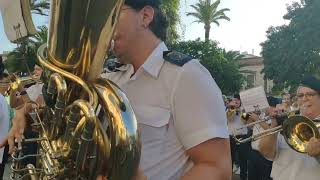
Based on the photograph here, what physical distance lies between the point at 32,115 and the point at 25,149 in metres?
0.19

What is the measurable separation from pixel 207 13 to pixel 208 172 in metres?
44.8

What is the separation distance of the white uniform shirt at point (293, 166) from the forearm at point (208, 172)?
250 centimetres

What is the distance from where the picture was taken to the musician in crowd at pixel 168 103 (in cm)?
172

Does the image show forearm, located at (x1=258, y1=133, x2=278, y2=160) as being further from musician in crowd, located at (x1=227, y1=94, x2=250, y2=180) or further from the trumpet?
musician in crowd, located at (x1=227, y1=94, x2=250, y2=180)

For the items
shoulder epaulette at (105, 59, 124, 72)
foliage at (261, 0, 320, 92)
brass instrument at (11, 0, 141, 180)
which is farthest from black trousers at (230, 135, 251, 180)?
foliage at (261, 0, 320, 92)

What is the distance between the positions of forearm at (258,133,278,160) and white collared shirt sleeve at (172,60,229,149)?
284 centimetres

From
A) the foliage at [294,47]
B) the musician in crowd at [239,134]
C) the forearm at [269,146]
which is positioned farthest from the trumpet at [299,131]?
the foliage at [294,47]

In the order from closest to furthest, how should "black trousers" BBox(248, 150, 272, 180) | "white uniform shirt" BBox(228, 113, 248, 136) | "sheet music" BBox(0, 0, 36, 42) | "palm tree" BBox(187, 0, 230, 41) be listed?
"sheet music" BBox(0, 0, 36, 42), "black trousers" BBox(248, 150, 272, 180), "white uniform shirt" BBox(228, 113, 248, 136), "palm tree" BBox(187, 0, 230, 41)

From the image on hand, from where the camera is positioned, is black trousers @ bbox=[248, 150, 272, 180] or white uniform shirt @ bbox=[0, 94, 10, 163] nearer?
white uniform shirt @ bbox=[0, 94, 10, 163]

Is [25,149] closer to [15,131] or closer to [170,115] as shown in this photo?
[15,131]

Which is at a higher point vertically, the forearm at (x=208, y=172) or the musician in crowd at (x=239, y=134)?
the forearm at (x=208, y=172)

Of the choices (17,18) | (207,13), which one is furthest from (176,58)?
(207,13)

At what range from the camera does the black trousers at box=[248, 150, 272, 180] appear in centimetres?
769

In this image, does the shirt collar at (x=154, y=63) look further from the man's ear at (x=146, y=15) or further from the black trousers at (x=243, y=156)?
the black trousers at (x=243, y=156)
